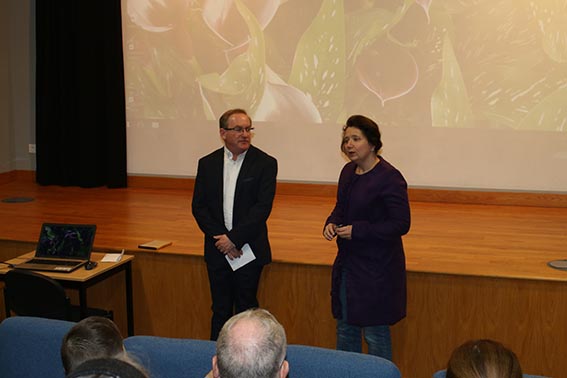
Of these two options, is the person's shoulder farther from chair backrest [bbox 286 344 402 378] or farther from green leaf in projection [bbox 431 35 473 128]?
green leaf in projection [bbox 431 35 473 128]

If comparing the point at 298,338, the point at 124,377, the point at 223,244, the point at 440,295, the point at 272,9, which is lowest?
the point at 298,338

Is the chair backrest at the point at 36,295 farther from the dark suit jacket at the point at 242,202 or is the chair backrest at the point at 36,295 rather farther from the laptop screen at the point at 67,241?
the dark suit jacket at the point at 242,202

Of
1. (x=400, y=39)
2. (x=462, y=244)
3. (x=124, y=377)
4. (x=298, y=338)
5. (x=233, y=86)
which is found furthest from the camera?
(x=233, y=86)

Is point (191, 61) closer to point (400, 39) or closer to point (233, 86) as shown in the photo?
point (233, 86)

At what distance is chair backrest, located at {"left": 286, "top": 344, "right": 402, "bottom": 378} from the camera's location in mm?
2299

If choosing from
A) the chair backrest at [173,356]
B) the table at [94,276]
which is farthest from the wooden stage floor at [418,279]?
the chair backrest at [173,356]

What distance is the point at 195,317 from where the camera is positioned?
453cm

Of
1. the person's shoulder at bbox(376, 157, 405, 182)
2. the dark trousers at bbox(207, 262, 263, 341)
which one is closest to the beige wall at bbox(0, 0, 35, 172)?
the dark trousers at bbox(207, 262, 263, 341)

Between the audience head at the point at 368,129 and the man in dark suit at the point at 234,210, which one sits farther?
the man in dark suit at the point at 234,210

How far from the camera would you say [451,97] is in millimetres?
6367

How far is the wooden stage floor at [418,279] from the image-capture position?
3934mm

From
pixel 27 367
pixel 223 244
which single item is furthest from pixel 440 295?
pixel 27 367

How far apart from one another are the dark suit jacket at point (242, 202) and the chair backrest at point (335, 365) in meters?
1.48

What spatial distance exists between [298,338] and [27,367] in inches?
79.4
